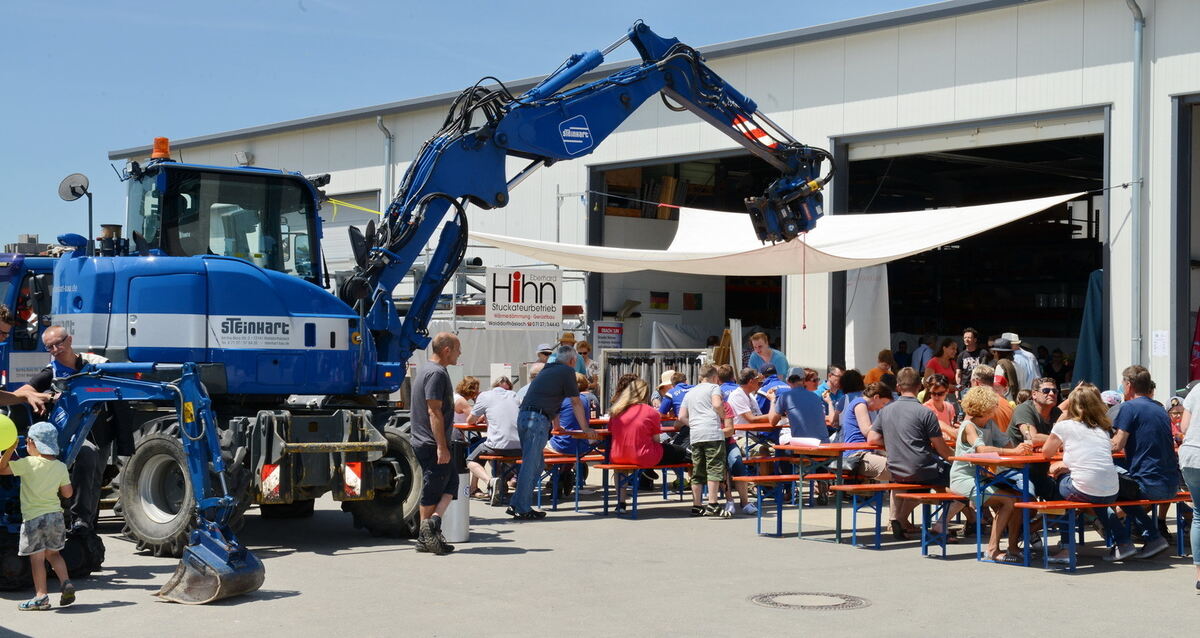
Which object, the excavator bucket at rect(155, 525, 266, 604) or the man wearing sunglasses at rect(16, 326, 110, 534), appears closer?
the excavator bucket at rect(155, 525, 266, 604)

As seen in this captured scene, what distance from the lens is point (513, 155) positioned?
13398 mm

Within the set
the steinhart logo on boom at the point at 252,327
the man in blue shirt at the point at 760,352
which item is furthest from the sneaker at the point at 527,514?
the man in blue shirt at the point at 760,352

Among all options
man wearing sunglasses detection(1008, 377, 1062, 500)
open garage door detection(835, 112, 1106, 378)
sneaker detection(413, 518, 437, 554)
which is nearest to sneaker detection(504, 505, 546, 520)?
sneaker detection(413, 518, 437, 554)

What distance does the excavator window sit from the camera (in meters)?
11.4

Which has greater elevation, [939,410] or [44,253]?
[44,253]

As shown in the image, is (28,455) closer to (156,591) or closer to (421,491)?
(156,591)

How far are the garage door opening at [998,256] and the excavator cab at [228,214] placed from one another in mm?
15490

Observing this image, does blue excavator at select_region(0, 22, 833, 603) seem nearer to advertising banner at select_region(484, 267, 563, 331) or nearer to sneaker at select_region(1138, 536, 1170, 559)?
sneaker at select_region(1138, 536, 1170, 559)

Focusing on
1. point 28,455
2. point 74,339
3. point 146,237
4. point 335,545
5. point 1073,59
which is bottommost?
point 335,545

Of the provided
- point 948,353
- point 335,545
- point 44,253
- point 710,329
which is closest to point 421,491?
point 335,545

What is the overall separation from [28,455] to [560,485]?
297 inches

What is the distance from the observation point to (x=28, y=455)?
8656 millimetres

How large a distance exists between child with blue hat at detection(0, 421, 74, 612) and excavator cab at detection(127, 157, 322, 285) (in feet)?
10.8

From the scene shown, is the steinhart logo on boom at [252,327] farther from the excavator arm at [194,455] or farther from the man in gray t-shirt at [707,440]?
the man in gray t-shirt at [707,440]
